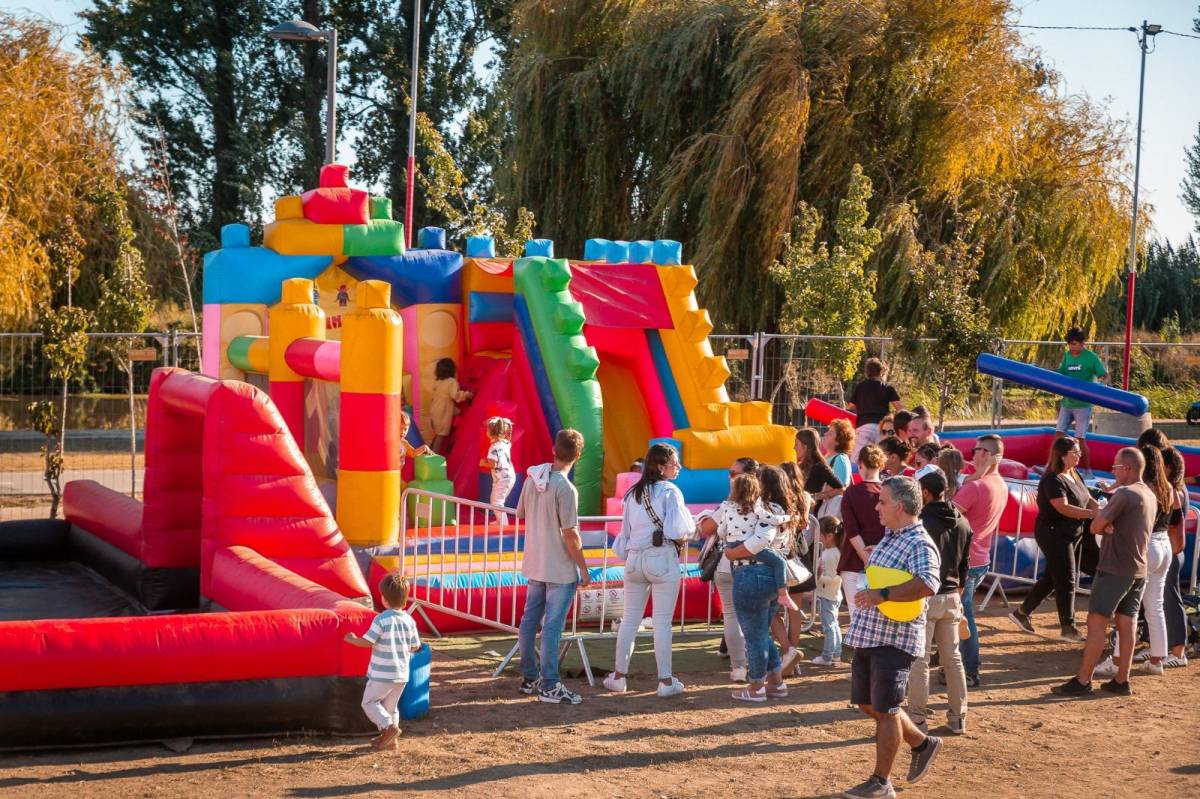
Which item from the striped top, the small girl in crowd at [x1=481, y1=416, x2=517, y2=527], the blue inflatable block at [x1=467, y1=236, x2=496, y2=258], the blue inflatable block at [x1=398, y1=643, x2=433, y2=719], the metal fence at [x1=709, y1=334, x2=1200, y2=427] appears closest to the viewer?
the striped top

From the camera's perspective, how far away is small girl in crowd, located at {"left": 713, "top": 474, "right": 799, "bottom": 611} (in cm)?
780

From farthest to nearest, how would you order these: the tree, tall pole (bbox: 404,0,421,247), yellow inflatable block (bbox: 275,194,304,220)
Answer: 1. the tree
2. tall pole (bbox: 404,0,421,247)
3. yellow inflatable block (bbox: 275,194,304,220)

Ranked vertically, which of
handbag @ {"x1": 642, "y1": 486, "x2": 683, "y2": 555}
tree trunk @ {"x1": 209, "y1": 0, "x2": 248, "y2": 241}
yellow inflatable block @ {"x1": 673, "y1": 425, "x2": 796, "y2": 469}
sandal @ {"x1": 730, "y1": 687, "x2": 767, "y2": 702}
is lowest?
sandal @ {"x1": 730, "y1": 687, "x2": 767, "y2": 702}

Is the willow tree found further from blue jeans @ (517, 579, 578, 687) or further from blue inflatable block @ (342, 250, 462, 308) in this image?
blue jeans @ (517, 579, 578, 687)

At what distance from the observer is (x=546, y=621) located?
7.91 m

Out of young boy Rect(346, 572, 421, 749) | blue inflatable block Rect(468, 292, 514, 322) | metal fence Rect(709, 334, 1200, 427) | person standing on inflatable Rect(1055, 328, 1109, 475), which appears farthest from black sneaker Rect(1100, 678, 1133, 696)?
metal fence Rect(709, 334, 1200, 427)

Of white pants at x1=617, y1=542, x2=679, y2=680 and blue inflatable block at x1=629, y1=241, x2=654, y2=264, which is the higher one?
blue inflatable block at x1=629, y1=241, x2=654, y2=264

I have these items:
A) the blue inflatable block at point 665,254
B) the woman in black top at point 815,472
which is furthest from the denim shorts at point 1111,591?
the blue inflatable block at point 665,254

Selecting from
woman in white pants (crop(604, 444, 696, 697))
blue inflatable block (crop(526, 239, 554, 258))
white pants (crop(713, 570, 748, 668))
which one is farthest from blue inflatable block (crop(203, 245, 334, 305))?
white pants (crop(713, 570, 748, 668))

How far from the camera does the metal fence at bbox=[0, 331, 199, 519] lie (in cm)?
1577

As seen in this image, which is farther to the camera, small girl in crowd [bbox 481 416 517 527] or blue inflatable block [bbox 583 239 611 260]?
blue inflatable block [bbox 583 239 611 260]

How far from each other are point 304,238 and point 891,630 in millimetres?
7364

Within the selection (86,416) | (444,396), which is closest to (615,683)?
(444,396)

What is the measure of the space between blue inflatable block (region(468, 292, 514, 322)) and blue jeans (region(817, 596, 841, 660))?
197 inches
